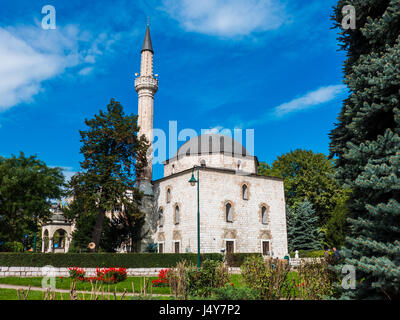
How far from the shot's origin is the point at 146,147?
30.1 metres

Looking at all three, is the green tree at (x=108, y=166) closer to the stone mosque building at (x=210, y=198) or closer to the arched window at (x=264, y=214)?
the stone mosque building at (x=210, y=198)

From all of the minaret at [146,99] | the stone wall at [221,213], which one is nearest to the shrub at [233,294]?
the stone wall at [221,213]

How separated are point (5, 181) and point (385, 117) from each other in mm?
27548

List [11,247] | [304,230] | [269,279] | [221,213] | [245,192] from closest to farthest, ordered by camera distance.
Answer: [269,279], [11,247], [221,213], [245,192], [304,230]

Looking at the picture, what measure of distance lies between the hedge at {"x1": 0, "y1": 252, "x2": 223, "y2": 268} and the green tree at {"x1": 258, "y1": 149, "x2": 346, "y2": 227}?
20.7 m

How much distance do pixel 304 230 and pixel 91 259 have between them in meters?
25.1

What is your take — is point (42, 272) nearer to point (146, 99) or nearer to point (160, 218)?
point (160, 218)

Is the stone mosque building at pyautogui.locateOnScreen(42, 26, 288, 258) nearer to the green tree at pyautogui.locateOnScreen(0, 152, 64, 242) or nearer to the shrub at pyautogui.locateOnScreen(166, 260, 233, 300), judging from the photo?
the green tree at pyautogui.locateOnScreen(0, 152, 64, 242)

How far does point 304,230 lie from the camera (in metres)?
37.3

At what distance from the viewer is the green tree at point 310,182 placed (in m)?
39.9

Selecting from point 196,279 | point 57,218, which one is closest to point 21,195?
point 57,218

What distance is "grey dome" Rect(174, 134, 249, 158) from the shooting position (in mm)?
33719

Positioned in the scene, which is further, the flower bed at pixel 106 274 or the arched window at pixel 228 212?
the arched window at pixel 228 212

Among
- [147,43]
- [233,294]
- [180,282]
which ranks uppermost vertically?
[147,43]
